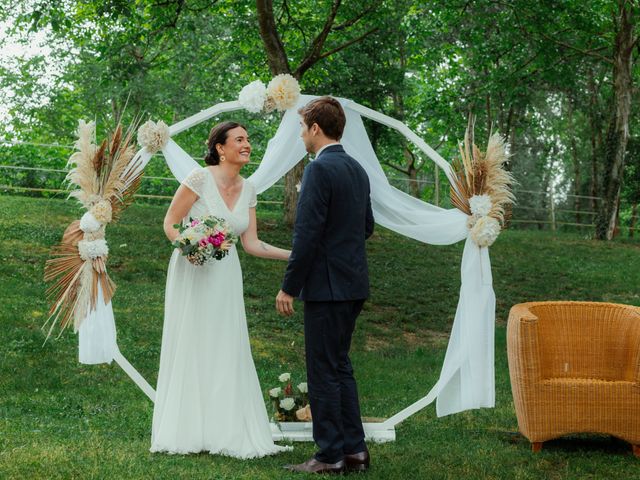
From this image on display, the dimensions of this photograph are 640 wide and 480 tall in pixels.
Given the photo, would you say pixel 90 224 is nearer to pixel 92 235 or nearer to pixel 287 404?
pixel 92 235

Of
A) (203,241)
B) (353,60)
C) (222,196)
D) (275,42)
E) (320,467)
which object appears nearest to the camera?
(320,467)

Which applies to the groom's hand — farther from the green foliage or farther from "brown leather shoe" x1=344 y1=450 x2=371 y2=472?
the green foliage

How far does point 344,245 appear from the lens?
482 cm

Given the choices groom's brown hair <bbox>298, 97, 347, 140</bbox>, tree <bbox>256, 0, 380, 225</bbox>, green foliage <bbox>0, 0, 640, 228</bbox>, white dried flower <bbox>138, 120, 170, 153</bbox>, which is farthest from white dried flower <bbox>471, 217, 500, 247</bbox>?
tree <bbox>256, 0, 380, 225</bbox>

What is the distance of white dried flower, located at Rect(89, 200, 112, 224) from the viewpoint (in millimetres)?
5824

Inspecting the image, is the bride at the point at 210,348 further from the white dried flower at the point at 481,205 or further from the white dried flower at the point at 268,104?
the white dried flower at the point at 481,205

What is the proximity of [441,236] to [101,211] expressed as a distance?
7.72 ft

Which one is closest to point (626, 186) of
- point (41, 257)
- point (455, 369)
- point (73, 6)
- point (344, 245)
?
point (73, 6)

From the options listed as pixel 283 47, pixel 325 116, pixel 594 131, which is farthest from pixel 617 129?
pixel 325 116

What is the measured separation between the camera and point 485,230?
5.95m

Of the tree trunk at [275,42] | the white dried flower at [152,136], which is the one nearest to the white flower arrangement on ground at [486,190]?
the white dried flower at [152,136]

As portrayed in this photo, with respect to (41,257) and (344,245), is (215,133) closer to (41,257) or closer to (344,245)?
(344,245)

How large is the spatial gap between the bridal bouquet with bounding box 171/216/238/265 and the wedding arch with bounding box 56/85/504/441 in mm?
1049

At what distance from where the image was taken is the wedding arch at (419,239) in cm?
595
